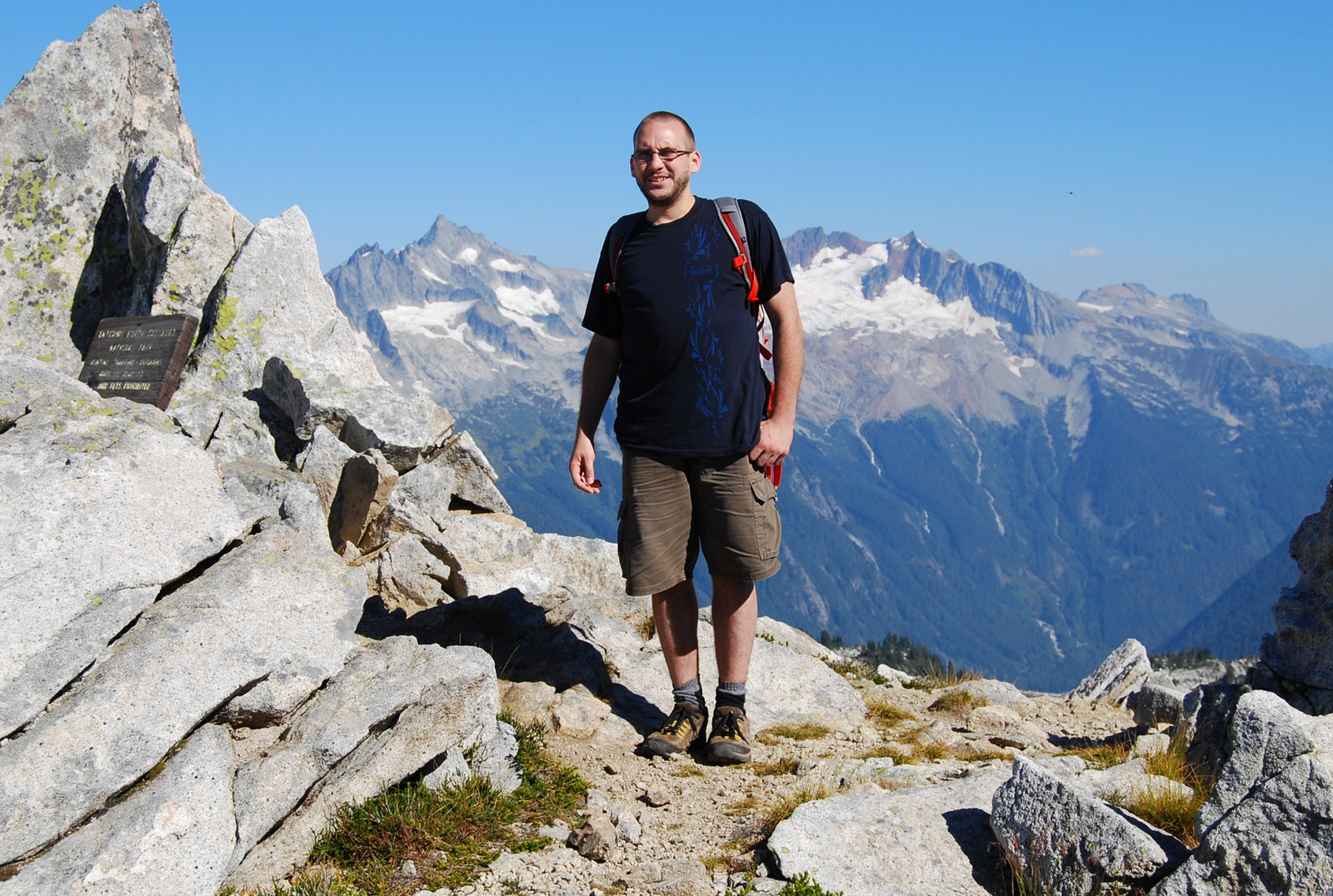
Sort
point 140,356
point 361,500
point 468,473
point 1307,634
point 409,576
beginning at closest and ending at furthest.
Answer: point 1307,634 → point 409,576 → point 361,500 → point 140,356 → point 468,473

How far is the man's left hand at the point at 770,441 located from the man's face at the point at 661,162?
6.69ft

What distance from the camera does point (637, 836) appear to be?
643cm

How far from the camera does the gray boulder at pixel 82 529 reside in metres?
5.80

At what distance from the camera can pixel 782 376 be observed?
7672 mm

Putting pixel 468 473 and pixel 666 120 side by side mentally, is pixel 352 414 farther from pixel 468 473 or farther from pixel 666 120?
pixel 666 120

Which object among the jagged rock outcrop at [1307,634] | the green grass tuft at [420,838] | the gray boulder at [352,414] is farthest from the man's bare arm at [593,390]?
the gray boulder at [352,414]

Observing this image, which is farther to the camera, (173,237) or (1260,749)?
(173,237)

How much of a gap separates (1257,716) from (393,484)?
11.2 m

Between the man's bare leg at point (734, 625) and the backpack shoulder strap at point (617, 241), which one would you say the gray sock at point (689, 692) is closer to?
the man's bare leg at point (734, 625)

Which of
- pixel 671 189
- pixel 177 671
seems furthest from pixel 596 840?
pixel 671 189

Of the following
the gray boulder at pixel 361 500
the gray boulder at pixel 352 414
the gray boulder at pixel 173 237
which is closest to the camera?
the gray boulder at pixel 361 500

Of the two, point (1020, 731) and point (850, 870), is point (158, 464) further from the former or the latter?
point (1020, 731)

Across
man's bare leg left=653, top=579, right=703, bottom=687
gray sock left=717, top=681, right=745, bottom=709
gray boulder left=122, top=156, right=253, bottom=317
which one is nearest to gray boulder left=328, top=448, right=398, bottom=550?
gray boulder left=122, top=156, right=253, bottom=317

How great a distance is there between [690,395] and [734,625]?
86.0 inches
